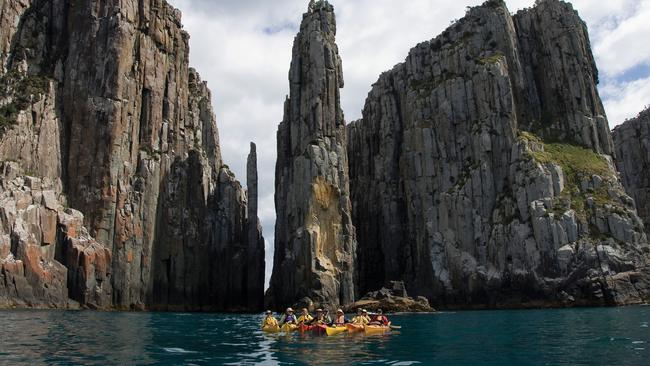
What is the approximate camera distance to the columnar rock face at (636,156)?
128 metres

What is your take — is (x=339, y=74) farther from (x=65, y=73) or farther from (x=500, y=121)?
(x=65, y=73)

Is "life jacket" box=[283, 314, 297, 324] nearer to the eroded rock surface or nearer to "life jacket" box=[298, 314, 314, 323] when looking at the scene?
"life jacket" box=[298, 314, 314, 323]

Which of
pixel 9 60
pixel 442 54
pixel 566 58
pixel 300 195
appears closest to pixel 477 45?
pixel 442 54

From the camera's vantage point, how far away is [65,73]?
95.5 metres

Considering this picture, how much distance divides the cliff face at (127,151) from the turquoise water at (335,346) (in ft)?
145

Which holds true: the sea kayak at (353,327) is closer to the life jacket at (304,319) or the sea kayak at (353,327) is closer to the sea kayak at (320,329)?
the sea kayak at (320,329)

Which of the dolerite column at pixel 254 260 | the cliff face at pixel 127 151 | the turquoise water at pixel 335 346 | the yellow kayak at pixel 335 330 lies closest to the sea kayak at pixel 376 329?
the turquoise water at pixel 335 346

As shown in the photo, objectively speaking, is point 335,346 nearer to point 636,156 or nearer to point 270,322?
point 270,322

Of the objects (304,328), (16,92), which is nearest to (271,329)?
(304,328)

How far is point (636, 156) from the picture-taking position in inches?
5177

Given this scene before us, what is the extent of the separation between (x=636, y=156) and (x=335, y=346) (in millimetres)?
119066

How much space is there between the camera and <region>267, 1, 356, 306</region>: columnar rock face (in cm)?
8938

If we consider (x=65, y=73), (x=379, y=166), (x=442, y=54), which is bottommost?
(x=379, y=166)

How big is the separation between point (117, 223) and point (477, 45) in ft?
231
